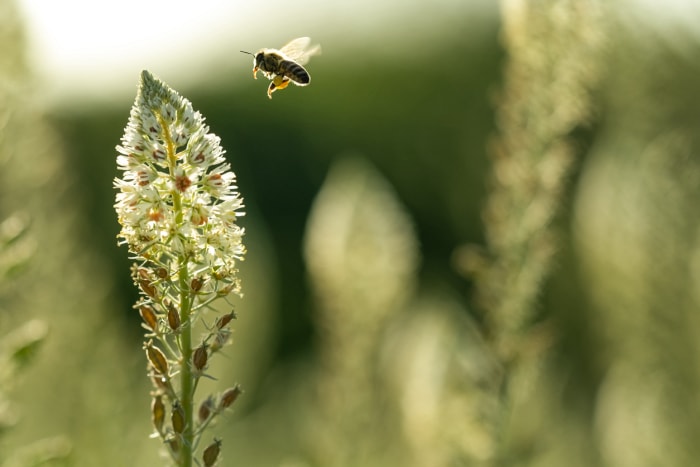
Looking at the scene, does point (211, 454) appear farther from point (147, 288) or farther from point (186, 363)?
point (147, 288)

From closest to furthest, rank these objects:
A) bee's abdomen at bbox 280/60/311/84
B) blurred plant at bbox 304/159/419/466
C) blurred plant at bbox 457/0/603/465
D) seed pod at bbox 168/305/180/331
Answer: seed pod at bbox 168/305/180/331, bee's abdomen at bbox 280/60/311/84, blurred plant at bbox 457/0/603/465, blurred plant at bbox 304/159/419/466

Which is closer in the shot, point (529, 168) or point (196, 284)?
point (196, 284)

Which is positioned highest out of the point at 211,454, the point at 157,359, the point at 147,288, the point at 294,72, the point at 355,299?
the point at 355,299

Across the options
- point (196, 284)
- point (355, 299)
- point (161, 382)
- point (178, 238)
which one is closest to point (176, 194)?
point (178, 238)

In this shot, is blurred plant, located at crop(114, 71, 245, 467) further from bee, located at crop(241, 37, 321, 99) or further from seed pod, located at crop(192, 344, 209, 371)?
bee, located at crop(241, 37, 321, 99)

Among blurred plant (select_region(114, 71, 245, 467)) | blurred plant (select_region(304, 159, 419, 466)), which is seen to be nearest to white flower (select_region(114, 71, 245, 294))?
blurred plant (select_region(114, 71, 245, 467))
